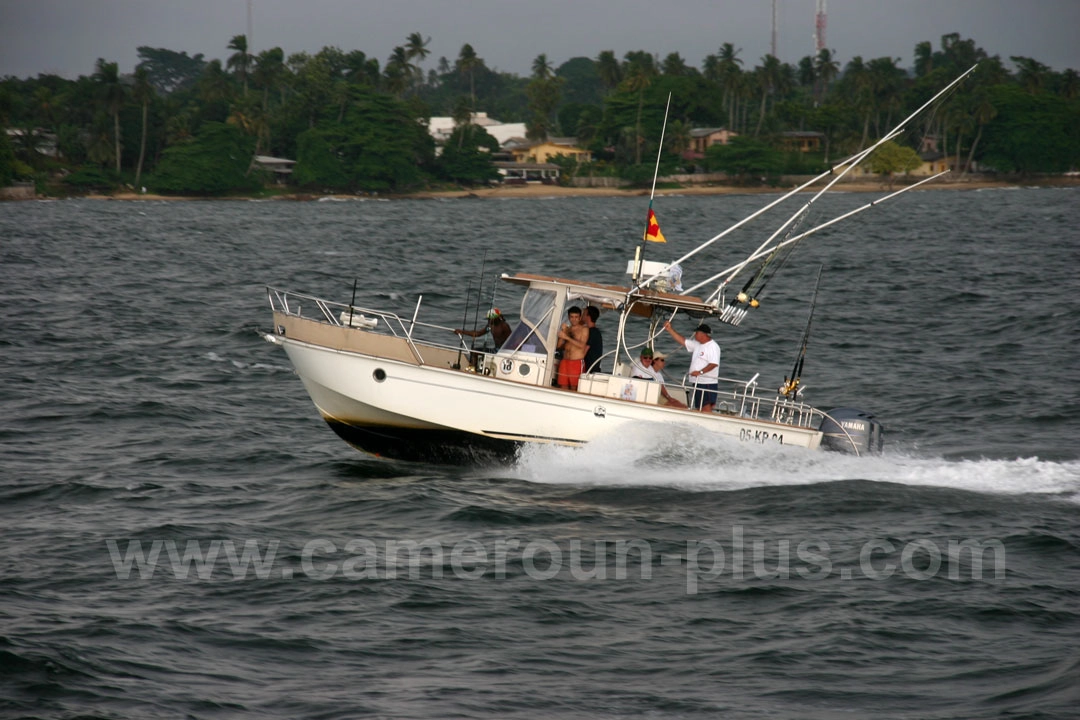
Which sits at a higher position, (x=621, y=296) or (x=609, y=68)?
(x=609, y=68)

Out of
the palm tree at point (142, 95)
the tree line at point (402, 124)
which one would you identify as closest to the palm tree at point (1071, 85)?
the tree line at point (402, 124)

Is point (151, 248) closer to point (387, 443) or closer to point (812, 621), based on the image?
point (387, 443)

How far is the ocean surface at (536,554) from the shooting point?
Result: 392 inches

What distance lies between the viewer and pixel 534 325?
1581 centimetres

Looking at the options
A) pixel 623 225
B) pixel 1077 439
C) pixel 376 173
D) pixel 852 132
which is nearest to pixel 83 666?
pixel 1077 439

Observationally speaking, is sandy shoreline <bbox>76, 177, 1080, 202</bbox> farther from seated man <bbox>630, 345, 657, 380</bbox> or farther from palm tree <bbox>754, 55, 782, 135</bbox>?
seated man <bbox>630, 345, 657, 380</bbox>

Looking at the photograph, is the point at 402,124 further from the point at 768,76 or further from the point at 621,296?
the point at 621,296

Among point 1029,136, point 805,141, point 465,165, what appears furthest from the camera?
point 805,141

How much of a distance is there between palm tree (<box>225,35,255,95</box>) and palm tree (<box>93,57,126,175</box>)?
99.0 ft

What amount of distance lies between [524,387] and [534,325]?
2.92 ft

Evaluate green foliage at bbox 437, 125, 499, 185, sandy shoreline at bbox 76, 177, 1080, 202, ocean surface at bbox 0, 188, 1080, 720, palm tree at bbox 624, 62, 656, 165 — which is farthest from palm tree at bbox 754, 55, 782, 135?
ocean surface at bbox 0, 188, 1080, 720

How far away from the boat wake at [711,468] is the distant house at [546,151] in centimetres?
13229

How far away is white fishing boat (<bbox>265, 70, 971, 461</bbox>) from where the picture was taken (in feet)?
51.0

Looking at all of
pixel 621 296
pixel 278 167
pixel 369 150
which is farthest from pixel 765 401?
pixel 278 167
